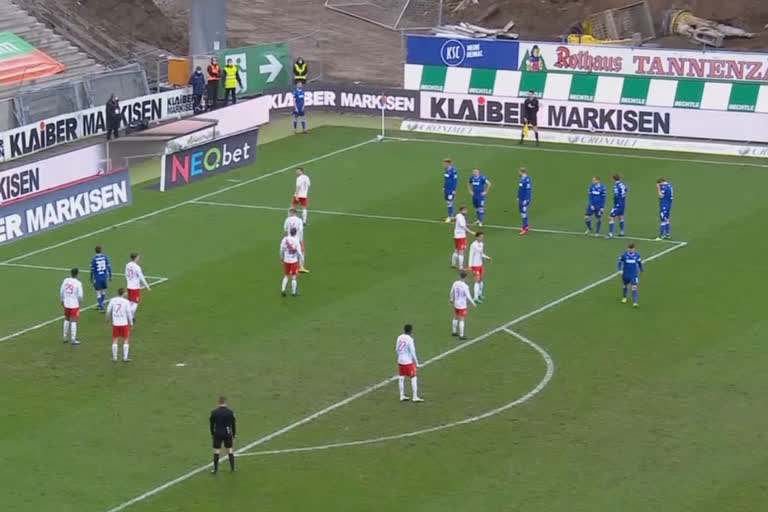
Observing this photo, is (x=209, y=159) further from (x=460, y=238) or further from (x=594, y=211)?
(x=594, y=211)

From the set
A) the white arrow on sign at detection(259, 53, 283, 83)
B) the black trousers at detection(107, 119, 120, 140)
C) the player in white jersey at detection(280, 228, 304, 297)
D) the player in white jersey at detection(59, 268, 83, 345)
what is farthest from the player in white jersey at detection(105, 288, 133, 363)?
the white arrow on sign at detection(259, 53, 283, 83)

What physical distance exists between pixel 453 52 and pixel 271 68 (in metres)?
8.47

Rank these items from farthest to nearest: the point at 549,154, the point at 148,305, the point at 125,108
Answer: the point at 125,108 < the point at 549,154 < the point at 148,305

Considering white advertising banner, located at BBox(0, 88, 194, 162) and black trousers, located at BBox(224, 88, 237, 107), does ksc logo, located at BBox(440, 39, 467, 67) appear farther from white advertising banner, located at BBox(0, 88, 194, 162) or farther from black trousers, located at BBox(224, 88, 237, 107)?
white advertising banner, located at BBox(0, 88, 194, 162)

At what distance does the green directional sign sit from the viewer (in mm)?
64562

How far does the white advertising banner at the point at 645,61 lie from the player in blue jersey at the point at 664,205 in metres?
14.1

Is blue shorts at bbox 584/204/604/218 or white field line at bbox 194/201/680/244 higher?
blue shorts at bbox 584/204/604/218

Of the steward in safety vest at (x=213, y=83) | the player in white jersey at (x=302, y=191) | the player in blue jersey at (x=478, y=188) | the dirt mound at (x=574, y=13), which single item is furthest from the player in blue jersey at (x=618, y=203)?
the dirt mound at (x=574, y=13)

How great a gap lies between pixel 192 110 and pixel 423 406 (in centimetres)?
3376

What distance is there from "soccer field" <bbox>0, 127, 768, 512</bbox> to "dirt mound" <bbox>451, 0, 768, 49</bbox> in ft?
65.3

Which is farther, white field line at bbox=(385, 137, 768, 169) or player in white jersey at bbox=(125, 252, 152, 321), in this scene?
white field line at bbox=(385, 137, 768, 169)

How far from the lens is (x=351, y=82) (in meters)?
69.1

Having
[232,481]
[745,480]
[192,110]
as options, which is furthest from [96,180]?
[745,480]

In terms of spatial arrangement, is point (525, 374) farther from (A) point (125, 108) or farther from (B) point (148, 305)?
(A) point (125, 108)
